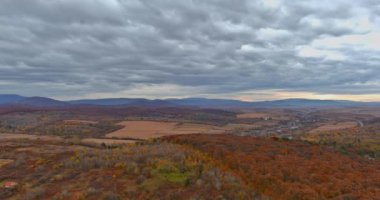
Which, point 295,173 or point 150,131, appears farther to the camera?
point 150,131

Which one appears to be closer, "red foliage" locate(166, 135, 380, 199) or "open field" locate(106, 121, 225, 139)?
"red foliage" locate(166, 135, 380, 199)

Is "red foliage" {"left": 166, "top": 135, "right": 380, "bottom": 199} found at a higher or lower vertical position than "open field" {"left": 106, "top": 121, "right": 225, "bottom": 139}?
higher

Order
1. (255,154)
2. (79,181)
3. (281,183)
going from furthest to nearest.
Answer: (255,154) < (79,181) < (281,183)

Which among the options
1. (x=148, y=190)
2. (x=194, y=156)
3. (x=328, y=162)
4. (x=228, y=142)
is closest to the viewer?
(x=148, y=190)

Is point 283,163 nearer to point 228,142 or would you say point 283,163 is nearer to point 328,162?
point 328,162

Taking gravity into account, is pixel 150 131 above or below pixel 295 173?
below

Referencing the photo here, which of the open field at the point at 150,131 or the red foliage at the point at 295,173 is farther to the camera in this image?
the open field at the point at 150,131

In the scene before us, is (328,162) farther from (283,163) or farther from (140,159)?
(140,159)

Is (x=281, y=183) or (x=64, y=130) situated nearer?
(x=281, y=183)

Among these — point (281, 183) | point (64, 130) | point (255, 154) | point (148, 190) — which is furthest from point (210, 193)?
point (64, 130)

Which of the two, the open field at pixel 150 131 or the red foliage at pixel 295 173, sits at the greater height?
the red foliage at pixel 295 173
